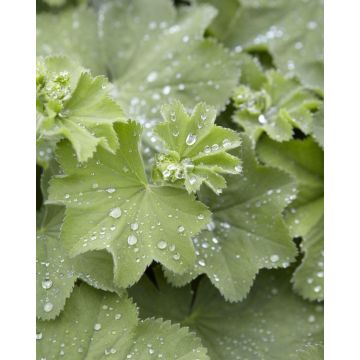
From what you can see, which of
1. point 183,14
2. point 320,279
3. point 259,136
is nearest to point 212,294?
point 320,279

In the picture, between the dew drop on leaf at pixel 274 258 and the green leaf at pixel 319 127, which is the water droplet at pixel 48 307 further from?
the green leaf at pixel 319 127

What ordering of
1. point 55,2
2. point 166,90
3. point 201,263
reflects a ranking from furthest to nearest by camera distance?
1. point 55,2
2. point 166,90
3. point 201,263

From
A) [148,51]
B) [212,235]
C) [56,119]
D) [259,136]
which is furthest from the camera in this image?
[148,51]

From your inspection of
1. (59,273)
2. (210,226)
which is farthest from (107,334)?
(210,226)

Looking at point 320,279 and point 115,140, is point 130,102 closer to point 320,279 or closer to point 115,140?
point 115,140

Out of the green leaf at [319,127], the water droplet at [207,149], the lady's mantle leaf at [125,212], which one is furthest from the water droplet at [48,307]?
the green leaf at [319,127]

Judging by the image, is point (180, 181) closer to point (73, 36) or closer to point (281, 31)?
point (73, 36)

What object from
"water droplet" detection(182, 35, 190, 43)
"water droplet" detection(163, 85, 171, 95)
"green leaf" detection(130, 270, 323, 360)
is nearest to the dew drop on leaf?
"green leaf" detection(130, 270, 323, 360)
